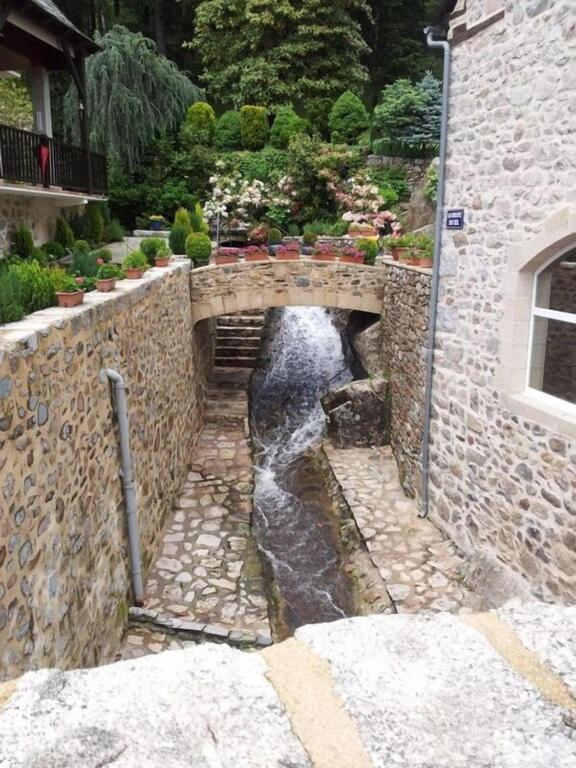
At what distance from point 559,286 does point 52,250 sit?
7.34 m

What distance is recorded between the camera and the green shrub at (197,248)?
33.1 ft

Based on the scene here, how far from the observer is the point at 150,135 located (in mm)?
16656

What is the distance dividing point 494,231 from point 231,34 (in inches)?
780

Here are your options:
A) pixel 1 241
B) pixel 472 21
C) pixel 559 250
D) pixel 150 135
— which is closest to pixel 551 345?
pixel 559 250

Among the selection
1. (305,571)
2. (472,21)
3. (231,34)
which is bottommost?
(305,571)

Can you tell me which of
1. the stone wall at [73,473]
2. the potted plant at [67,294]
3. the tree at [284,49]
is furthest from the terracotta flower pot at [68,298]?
the tree at [284,49]

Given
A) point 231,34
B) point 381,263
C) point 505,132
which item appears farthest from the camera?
point 231,34

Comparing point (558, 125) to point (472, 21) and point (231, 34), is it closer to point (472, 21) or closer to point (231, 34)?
point (472, 21)

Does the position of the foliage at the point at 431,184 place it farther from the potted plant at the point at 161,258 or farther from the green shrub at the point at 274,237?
the potted plant at the point at 161,258

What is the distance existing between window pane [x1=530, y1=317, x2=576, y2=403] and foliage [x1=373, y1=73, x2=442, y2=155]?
12.5 metres

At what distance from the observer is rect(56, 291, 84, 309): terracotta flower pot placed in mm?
4742

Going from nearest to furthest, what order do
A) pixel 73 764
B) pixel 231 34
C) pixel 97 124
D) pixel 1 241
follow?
pixel 73 764
pixel 1 241
pixel 97 124
pixel 231 34

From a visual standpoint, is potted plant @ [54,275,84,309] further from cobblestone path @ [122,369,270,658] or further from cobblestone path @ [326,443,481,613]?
cobblestone path @ [326,443,481,613]

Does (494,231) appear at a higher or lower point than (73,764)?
higher
